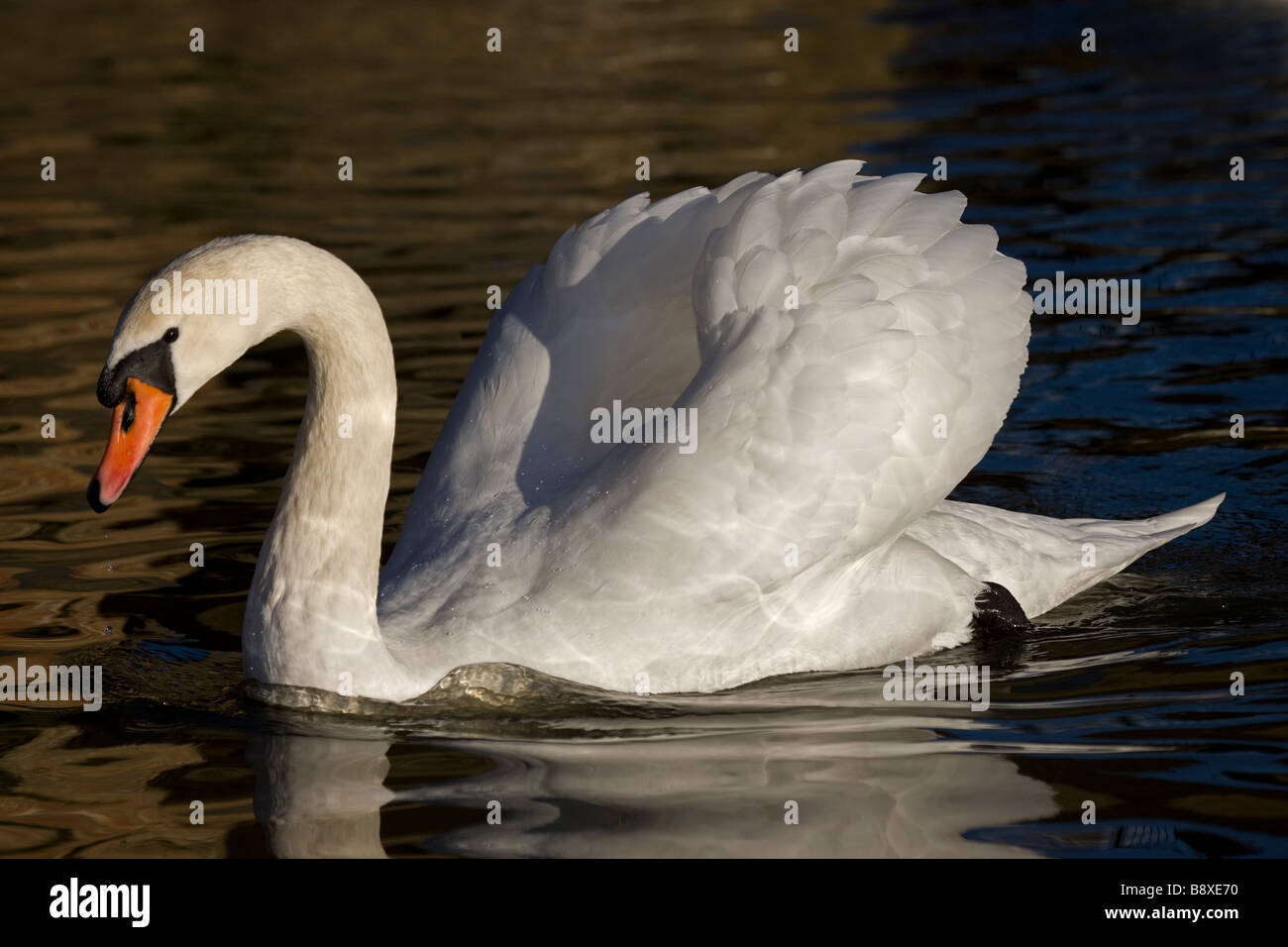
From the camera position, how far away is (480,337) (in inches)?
453

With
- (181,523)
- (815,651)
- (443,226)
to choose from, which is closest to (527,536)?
(815,651)

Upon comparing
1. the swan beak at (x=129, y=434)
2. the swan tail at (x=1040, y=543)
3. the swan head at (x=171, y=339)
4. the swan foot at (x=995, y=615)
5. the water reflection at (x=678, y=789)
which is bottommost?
the water reflection at (x=678, y=789)

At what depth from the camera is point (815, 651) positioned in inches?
267

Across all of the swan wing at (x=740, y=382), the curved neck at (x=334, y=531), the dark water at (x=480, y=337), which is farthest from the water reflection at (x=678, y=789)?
the swan wing at (x=740, y=382)

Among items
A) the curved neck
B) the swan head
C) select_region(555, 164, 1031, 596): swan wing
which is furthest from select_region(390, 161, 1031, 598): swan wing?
the swan head

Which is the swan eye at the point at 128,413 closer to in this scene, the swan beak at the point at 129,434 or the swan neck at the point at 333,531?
Answer: the swan beak at the point at 129,434

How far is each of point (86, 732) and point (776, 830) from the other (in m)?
2.36

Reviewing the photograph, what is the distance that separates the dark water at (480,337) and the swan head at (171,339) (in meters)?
0.99

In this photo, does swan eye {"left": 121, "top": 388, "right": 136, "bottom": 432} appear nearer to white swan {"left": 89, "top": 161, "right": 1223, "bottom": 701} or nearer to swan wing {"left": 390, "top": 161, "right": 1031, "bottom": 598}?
white swan {"left": 89, "top": 161, "right": 1223, "bottom": 701}

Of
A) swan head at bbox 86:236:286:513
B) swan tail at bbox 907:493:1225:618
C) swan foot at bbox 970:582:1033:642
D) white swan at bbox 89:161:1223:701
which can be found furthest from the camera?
swan tail at bbox 907:493:1225:618

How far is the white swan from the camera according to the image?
6.26m

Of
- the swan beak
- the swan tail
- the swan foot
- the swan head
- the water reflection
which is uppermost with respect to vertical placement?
the swan head

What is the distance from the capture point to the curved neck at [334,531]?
629 centimetres
